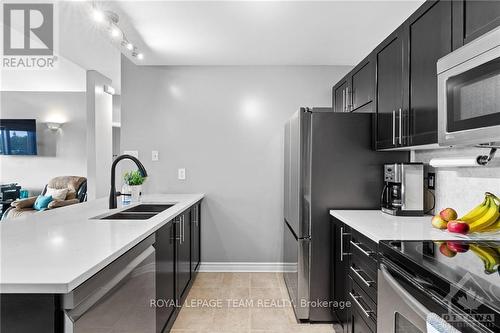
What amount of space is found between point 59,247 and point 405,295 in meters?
1.34

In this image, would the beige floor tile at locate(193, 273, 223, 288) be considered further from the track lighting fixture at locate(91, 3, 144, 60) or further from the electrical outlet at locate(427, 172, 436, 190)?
the track lighting fixture at locate(91, 3, 144, 60)

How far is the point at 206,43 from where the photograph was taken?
290 centimetres

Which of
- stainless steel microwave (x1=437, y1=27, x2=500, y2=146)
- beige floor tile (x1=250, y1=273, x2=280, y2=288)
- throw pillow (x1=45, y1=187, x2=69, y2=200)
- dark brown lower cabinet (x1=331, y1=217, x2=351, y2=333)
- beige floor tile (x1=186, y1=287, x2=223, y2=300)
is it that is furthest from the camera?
throw pillow (x1=45, y1=187, x2=69, y2=200)

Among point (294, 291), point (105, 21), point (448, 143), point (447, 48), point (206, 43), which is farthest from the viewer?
point (206, 43)

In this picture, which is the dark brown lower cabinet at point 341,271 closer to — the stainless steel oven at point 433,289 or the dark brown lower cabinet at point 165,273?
the stainless steel oven at point 433,289

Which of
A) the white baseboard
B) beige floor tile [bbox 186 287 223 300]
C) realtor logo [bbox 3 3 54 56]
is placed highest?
realtor logo [bbox 3 3 54 56]

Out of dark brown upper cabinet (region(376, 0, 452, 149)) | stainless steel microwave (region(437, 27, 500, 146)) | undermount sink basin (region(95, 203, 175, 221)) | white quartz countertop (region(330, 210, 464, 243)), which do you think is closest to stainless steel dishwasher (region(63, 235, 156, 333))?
undermount sink basin (region(95, 203, 175, 221))

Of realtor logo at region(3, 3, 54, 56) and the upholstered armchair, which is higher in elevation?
realtor logo at region(3, 3, 54, 56)

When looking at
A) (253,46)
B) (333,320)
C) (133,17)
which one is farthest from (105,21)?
(333,320)

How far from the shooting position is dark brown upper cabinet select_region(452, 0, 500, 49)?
120 centimetres

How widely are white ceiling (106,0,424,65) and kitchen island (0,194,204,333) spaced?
1.51m

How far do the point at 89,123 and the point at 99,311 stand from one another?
3.94 metres

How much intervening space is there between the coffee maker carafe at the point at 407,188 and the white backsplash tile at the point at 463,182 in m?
0.13

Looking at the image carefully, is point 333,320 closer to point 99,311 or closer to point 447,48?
point 99,311
